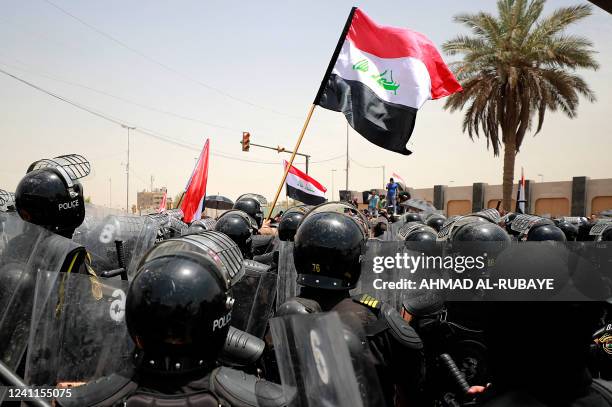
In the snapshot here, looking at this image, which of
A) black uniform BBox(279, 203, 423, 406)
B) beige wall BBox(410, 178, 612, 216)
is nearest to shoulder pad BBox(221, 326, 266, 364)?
black uniform BBox(279, 203, 423, 406)

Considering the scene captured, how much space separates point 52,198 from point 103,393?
2.47 metres

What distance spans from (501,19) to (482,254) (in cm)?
1583

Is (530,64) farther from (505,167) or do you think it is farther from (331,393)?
(331,393)

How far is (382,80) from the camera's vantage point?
275 inches

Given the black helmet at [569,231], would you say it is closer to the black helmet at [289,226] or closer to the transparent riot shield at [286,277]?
the black helmet at [289,226]

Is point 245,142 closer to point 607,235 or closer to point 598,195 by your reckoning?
point 607,235

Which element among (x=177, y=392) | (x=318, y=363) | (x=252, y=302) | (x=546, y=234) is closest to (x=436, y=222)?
(x=546, y=234)

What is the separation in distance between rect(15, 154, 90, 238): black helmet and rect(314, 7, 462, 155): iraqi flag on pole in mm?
3551

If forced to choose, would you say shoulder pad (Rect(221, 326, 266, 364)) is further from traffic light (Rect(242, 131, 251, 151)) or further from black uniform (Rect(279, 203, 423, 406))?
traffic light (Rect(242, 131, 251, 151))

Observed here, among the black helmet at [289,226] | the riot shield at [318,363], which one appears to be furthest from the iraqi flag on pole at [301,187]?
the riot shield at [318,363]

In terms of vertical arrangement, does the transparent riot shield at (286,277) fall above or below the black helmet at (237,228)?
below

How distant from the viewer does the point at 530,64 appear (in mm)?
18000

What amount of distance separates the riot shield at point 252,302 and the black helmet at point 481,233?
175cm

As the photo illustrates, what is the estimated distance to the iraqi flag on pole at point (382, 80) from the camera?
682 cm
